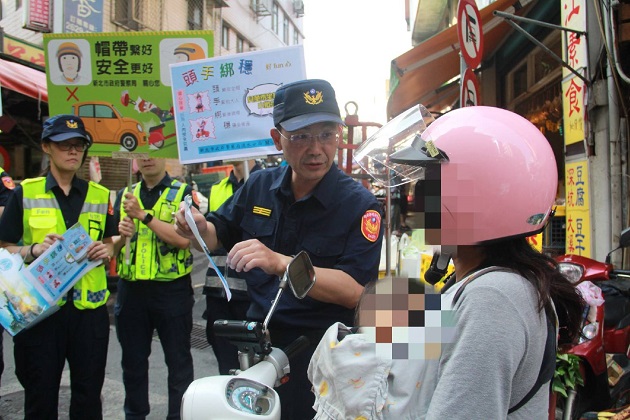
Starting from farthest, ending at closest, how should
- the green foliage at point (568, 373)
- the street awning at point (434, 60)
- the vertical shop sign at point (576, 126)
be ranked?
1. the street awning at point (434, 60)
2. the vertical shop sign at point (576, 126)
3. the green foliage at point (568, 373)

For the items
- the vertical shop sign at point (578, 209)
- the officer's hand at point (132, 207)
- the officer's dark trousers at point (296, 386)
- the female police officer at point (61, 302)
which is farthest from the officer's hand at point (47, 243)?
the vertical shop sign at point (578, 209)

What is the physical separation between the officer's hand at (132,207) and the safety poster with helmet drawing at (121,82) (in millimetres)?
356

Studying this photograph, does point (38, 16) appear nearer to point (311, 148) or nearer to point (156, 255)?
point (156, 255)

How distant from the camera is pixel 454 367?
0.90m

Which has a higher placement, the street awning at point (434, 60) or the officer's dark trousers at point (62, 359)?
the street awning at point (434, 60)

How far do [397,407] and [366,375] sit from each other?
3.5 inches

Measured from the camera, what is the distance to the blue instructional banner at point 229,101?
310 centimetres

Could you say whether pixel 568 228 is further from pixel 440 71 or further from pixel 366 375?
pixel 366 375

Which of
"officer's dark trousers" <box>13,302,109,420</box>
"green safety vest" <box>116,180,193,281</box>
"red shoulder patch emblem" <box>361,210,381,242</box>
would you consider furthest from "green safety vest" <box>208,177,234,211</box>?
"red shoulder patch emblem" <box>361,210,381,242</box>

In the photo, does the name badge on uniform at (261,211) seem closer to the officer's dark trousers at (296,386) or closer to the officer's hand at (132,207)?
the officer's dark trousers at (296,386)

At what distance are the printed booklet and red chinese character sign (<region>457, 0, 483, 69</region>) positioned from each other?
315 centimetres

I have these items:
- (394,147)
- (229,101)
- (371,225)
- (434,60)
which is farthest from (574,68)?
(394,147)

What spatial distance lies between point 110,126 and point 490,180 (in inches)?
122

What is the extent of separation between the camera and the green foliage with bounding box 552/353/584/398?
2.74 meters
